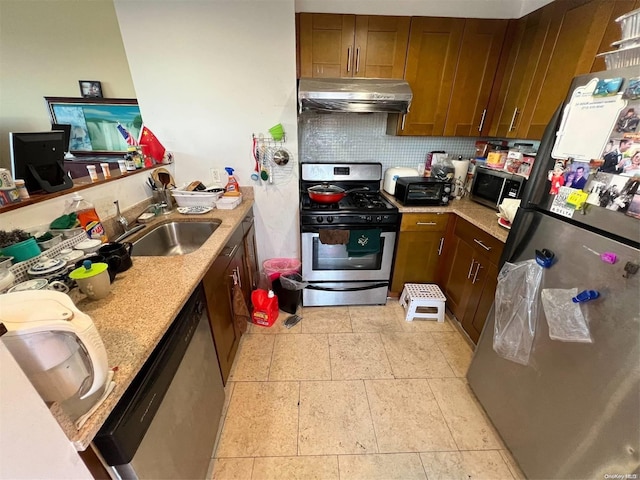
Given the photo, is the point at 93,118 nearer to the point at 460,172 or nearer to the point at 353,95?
the point at 353,95

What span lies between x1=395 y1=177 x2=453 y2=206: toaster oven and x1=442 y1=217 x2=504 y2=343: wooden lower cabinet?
23 cm

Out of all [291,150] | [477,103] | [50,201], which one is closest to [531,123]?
[477,103]

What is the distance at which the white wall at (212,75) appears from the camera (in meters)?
1.74

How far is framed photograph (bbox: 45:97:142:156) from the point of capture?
106 inches

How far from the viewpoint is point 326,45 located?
76.6 inches

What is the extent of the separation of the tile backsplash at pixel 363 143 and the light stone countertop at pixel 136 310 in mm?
1553

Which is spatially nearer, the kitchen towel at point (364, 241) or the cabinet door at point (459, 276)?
the cabinet door at point (459, 276)

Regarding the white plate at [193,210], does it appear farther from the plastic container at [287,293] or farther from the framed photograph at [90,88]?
the framed photograph at [90,88]

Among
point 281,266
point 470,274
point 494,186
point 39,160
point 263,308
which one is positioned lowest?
point 263,308

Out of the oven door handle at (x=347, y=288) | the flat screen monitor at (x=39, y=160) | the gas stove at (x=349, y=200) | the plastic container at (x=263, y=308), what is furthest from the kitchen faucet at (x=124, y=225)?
the oven door handle at (x=347, y=288)

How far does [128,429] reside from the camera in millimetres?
630

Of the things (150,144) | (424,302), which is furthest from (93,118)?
(424,302)

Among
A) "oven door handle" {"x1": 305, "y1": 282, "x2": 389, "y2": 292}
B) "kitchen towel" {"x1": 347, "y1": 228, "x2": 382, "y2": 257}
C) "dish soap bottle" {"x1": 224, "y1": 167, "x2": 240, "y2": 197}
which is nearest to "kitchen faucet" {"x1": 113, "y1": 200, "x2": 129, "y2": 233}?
"dish soap bottle" {"x1": 224, "y1": 167, "x2": 240, "y2": 197}

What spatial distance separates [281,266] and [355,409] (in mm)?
1290
